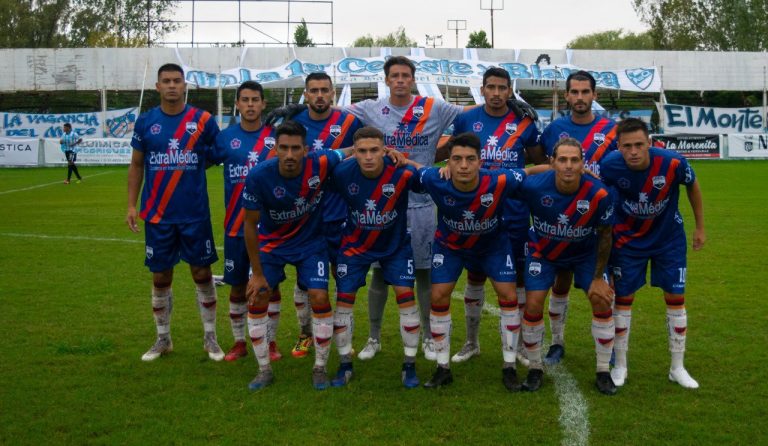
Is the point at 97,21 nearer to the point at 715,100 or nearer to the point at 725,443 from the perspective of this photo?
the point at 715,100

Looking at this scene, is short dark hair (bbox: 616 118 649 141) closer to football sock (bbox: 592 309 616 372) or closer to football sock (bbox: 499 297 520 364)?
football sock (bbox: 592 309 616 372)

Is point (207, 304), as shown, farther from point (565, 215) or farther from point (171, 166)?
point (565, 215)

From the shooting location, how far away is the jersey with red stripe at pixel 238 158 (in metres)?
6.49

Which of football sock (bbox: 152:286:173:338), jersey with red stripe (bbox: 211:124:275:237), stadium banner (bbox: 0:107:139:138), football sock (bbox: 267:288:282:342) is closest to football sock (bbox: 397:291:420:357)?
football sock (bbox: 267:288:282:342)

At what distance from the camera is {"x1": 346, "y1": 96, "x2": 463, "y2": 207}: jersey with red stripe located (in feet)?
21.9

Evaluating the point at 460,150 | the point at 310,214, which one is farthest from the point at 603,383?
the point at 310,214

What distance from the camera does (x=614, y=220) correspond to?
5.74 m

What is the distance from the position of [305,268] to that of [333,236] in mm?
677

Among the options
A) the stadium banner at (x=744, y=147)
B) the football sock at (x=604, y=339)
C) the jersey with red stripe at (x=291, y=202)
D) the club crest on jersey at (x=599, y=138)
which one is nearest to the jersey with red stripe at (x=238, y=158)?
the jersey with red stripe at (x=291, y=202)

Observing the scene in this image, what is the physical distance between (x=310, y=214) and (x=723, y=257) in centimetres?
703

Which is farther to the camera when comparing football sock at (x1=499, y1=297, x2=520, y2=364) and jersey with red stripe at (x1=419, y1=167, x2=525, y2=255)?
football sock at (x1=499, y1=297, x2=520, y2=364)

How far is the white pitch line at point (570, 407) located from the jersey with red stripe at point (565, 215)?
0.90 m

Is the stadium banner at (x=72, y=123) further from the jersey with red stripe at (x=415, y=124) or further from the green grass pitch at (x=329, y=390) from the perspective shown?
the jersey with red stripe at (x=415, y=124)

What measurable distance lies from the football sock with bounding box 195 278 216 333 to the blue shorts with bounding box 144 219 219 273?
8.9 inches
